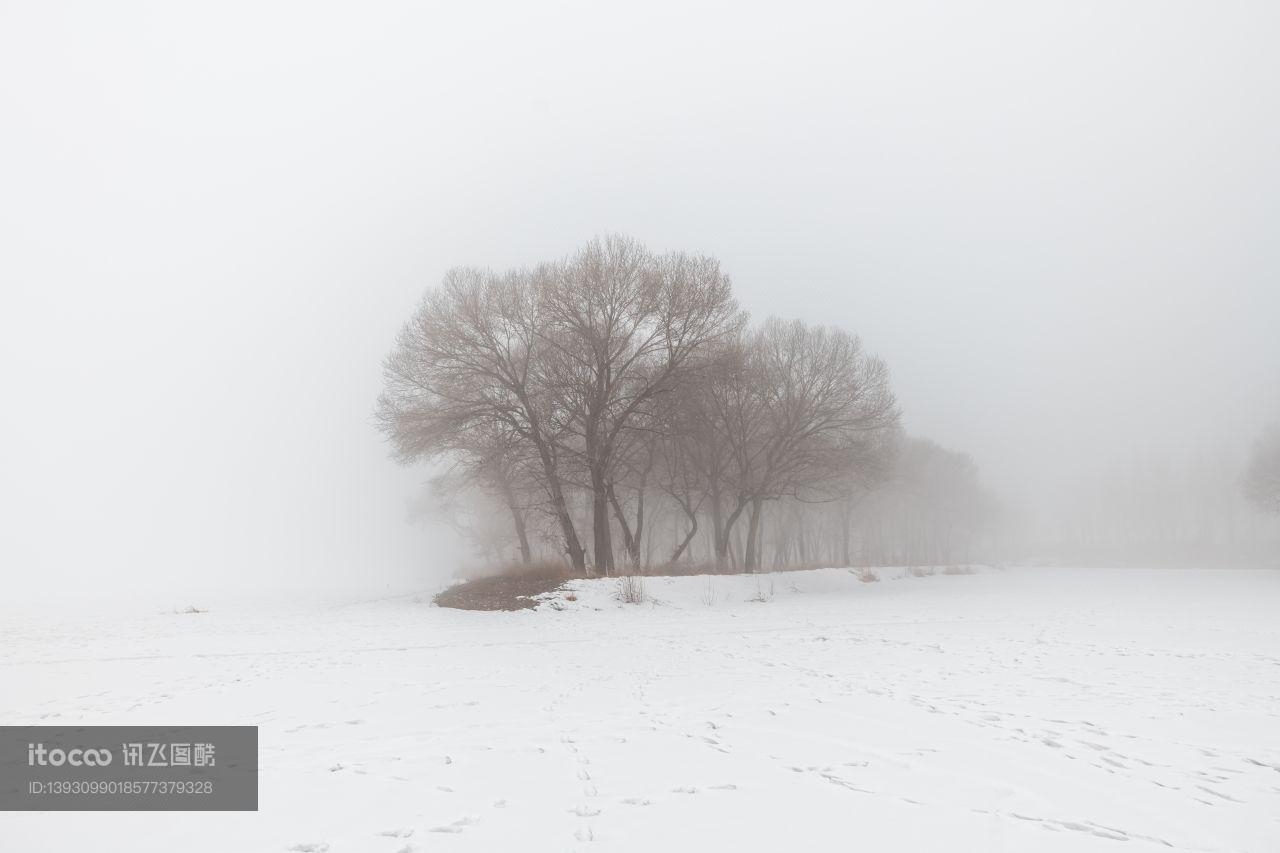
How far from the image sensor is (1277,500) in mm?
35844

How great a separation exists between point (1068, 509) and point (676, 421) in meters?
104

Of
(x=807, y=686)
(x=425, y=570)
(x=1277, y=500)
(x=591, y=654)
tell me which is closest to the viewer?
(x=807, y=686)

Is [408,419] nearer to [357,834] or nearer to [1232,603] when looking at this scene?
[357,834]

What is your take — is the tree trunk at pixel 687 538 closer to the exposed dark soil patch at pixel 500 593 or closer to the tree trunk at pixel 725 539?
the tree trunk at pixel 725 539

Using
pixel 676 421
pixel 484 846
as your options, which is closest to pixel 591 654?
pixel 484 846

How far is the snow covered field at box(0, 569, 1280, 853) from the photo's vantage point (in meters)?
3.41

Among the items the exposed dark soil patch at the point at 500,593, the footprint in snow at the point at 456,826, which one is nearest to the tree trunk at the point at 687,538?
the exposed dark soil patch at the point at 500,593

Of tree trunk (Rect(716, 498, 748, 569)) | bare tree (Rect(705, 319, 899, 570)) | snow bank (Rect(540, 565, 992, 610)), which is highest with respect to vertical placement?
bare tree (Rect(705, 319, 899, 570))

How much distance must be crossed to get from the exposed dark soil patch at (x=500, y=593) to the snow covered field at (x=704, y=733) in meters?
5.44

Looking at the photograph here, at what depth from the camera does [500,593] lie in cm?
1939

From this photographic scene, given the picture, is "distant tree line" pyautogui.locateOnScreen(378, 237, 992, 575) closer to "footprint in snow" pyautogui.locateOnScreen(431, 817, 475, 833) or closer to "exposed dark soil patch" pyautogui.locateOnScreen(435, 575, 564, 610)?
"exposed dark soil patch" pyautogui.locateOnScreen(435, 575, 564, 610)

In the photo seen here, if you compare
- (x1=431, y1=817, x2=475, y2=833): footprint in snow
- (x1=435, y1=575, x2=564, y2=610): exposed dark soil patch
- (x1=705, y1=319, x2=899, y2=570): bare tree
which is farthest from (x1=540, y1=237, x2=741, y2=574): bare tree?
(x1=431, y1=817, x2=475, y2=833): footprint in snow

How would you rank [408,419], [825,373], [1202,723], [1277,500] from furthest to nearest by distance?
[1277,500] < [825,373] < [408,419] < [1202,723]

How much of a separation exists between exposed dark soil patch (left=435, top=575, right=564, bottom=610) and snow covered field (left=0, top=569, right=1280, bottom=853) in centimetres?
544
